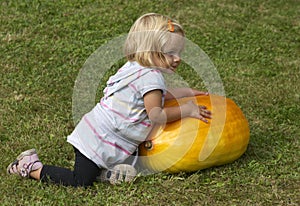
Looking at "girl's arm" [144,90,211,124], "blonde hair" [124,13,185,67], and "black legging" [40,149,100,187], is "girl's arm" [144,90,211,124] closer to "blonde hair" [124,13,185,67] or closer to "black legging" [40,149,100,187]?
"blonde hair" [124,13,185,67]

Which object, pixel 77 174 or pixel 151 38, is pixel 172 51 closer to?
pixel 151 38

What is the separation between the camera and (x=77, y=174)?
438 centimetres

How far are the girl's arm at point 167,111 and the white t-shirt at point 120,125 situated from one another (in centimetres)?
8

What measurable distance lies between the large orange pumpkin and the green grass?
4.2 inches

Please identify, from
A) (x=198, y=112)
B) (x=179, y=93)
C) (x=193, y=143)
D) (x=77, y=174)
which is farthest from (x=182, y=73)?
(x=77, y=174)

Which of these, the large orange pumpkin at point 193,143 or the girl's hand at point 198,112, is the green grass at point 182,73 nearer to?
the large orange pumpkin at point 193,143

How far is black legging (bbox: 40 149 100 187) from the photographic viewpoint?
14.3 feet

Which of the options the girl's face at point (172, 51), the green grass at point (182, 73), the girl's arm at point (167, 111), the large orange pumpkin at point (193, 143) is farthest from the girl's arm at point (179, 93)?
the green grass at point (182, 73)

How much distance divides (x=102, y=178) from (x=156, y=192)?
433mm

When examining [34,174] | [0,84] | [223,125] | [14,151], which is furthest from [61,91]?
[223,125]

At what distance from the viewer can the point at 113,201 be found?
13.6 feet

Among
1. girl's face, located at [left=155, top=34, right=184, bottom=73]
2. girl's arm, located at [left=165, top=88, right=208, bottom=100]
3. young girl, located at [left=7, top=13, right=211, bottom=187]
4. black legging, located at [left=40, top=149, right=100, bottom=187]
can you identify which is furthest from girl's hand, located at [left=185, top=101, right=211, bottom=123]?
black legging, located at [left=40, top=149, right=100, bottom=187]

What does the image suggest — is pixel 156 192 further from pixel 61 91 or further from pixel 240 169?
pixel 61 91

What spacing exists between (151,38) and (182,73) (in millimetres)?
2502
